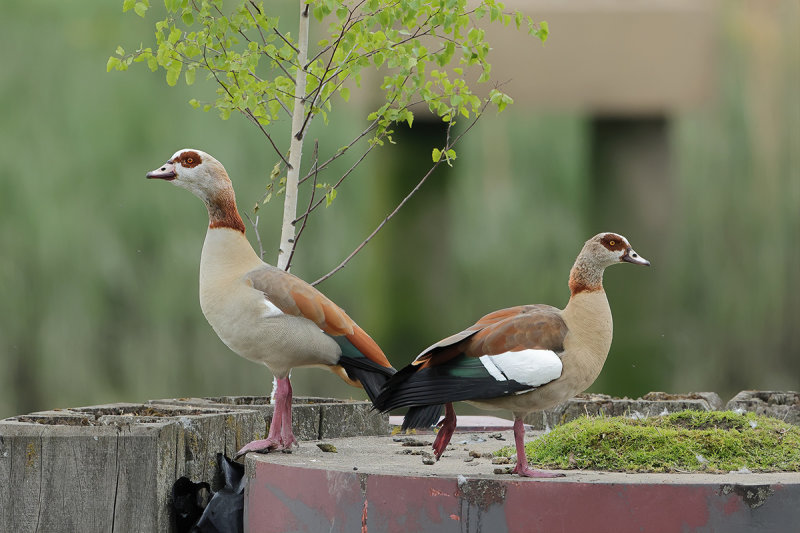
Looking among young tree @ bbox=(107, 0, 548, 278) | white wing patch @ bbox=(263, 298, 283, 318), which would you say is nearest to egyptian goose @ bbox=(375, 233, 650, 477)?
white wing patch @ bbox=(263, 298, 283, 318)

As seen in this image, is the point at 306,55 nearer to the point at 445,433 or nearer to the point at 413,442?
the point at 413,442

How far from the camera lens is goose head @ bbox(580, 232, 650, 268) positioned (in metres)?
4.16

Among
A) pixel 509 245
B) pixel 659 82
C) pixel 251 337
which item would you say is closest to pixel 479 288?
pixel 509 245

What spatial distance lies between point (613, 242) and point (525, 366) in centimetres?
69

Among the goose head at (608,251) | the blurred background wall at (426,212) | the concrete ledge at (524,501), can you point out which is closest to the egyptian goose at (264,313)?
the concrete ledge at (524,501)

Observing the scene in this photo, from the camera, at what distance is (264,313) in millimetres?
4246

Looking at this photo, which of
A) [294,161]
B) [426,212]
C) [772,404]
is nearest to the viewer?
[294,161]

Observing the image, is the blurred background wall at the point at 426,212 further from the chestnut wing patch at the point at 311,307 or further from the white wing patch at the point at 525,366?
the white wing patch at the point at 525,366

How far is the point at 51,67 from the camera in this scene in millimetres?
9438

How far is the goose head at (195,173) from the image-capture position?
172 inches

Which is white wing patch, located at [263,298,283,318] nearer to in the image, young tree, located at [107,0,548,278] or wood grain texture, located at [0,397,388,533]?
wood grain texture, located at [0,397,388,533]

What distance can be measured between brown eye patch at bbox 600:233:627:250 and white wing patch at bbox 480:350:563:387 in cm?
57

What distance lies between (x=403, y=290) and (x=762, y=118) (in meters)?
3.53

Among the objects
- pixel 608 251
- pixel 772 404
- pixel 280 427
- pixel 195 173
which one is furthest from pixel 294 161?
pixel 772 404
